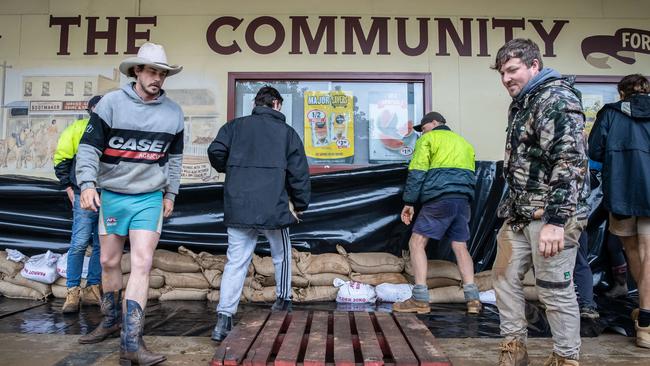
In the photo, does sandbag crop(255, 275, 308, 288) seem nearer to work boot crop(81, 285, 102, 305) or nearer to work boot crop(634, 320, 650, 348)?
work boot crop(81, 285, 102, 305)

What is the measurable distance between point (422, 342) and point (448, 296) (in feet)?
6.12

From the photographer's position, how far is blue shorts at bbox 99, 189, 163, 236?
273 cm

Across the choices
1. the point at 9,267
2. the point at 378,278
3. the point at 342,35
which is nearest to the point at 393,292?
the point at 378,278

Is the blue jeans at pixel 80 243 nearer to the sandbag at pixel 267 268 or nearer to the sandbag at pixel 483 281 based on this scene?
the sandbag at pixel 267 268

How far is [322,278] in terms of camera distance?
437 cm

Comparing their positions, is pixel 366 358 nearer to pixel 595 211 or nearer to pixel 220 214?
pixel 220 214

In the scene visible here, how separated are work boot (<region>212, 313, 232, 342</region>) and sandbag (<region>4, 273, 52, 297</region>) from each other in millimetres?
2195

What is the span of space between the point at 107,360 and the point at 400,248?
2850 millimetres

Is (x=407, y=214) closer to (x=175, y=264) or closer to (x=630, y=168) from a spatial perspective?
(x=630, y=168)

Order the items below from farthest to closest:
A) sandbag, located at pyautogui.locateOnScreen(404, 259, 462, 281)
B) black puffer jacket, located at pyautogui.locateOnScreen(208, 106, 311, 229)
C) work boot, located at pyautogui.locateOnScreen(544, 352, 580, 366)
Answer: sandbag, located at pyautogui.locateOnScreen(404, 259, 462, 281) < black puffer jacket, located at pyautogui.locateOnScreen(208, 106, 311, 229) < work boot, located at pyautogui.locateOnScreen(544, 352, 580, 366)

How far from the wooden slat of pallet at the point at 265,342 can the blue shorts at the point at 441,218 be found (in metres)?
1.53

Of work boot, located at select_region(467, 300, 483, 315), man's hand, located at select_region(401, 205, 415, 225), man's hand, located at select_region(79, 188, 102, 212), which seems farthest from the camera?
man's hand, located at select_region(401, 205, 415, 225)

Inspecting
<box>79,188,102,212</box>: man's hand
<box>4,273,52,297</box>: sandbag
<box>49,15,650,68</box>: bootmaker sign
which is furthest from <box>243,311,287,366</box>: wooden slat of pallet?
<box>49,15,650,68</box>: bootmaker sign

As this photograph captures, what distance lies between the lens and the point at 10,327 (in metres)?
3.33
